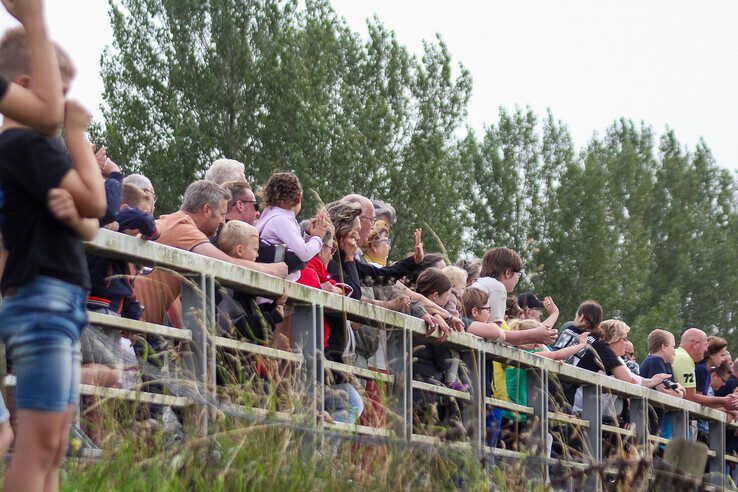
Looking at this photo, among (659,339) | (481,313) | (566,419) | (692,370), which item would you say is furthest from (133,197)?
(692,370)

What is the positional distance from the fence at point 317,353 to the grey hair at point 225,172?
163 centimetres

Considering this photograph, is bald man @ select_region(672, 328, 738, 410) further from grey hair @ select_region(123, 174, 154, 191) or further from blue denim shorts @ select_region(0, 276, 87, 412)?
blue denim shorts @ select_region(0, 276, 87, 412)

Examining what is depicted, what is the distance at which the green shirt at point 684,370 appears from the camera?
14742 mm

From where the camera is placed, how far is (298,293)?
6.80 metres

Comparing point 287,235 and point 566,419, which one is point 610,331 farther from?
point 287,235

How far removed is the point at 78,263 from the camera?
3764mm

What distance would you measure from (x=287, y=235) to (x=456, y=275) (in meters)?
2.30

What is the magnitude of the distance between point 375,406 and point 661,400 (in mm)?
6519

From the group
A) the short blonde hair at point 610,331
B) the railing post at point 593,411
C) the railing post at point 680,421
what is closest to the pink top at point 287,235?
the railing post at point 593,411

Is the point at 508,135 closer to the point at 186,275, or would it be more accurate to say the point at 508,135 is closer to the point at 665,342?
the point at 665,342

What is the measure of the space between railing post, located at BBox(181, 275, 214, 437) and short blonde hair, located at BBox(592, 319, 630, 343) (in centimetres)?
658

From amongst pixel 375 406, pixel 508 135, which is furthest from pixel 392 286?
pixel 508 135

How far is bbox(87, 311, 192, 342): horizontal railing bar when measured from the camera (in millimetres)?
5406

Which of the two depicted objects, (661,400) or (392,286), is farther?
(661,400)
